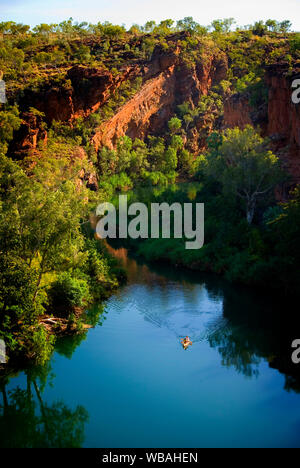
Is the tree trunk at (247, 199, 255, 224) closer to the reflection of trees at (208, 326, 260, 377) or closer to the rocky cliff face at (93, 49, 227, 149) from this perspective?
the reflection of trees at (208, 326, 260, 377)

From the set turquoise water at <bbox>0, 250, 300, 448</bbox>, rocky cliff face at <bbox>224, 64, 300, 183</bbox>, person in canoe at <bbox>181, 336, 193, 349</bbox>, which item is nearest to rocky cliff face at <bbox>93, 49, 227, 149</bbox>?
rocky cliff face at <bbox>224, 64, 300, 183</bbox>

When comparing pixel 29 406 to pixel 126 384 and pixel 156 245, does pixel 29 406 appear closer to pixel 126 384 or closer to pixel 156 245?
pixel 126 384

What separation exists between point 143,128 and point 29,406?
178 feet

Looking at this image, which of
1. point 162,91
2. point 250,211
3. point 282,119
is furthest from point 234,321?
point 162,91

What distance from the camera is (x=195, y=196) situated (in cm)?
4241

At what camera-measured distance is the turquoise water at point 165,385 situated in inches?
601

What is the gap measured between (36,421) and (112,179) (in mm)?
42755

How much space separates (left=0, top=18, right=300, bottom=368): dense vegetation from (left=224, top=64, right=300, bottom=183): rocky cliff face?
1.41 metres

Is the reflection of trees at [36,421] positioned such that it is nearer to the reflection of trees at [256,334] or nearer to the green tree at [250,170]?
the reflection of trees at [256,334]

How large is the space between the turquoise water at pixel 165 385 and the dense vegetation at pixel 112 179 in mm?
1891

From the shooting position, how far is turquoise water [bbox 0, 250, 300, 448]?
15.3 metres

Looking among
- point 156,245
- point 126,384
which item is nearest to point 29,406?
point 126,384

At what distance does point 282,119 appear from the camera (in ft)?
120

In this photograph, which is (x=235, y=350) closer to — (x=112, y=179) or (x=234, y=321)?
(x=234, y=321)
